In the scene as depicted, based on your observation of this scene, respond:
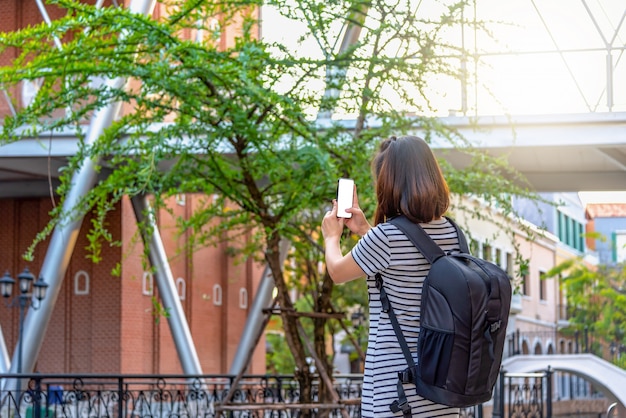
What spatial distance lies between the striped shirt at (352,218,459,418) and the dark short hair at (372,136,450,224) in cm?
8

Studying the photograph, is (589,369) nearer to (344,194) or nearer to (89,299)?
(89,299)

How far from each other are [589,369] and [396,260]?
2191 centimetres

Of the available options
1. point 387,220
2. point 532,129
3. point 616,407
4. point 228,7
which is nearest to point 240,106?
point 228,7

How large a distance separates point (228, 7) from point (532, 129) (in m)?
10.6

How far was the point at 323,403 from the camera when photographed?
12.6 meters

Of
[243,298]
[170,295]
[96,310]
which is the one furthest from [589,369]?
[243,298]

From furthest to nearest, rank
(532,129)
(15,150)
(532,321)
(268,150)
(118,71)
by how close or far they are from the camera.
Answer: (532,321) < (15,150) < (532,129) < (268,150) < (118,71)

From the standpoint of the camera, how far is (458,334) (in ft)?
14.2

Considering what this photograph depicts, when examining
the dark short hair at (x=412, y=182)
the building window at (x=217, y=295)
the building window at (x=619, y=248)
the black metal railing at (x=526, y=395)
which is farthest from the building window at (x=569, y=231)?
the dark short hair at (x=412, y=182)

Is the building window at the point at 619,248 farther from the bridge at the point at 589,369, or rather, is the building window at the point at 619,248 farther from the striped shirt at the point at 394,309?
the striped shirt at the point at 394,309

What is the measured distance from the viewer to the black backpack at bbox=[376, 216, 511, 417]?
4.33 metres

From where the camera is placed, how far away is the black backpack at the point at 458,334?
4328 mm

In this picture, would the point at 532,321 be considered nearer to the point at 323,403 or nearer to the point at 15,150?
the point at 15,150

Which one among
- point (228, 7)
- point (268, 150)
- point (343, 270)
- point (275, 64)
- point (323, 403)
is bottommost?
point (323, 403)
